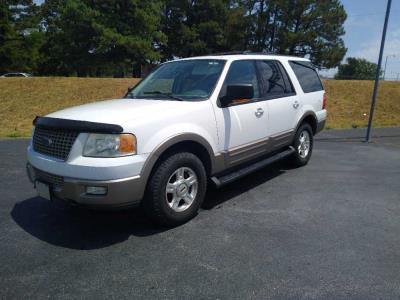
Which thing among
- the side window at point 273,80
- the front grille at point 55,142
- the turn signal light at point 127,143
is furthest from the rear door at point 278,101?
the front grille at point 55,142

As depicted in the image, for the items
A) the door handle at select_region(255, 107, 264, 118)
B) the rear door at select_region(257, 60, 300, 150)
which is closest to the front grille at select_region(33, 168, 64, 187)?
the door handle at select_region(255, 107, 264, 118)

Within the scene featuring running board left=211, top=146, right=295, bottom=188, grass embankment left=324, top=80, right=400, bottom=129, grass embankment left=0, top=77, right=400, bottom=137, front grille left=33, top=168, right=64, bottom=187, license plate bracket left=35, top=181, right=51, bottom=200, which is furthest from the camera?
grass embankment left=0, top=77, right=400, bottom=137

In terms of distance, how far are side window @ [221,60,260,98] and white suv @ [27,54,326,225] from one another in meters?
0.01

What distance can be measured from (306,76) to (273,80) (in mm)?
1253

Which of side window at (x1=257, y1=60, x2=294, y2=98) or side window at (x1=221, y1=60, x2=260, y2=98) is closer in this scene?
side window at (x1=221, y1=60, x2=260, y2=98)

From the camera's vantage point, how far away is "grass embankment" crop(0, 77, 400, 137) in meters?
14.2

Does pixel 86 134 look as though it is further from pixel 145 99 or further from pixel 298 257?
pixel 298 257

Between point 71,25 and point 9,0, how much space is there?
15.5 metres

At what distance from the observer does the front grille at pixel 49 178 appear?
3364 mm

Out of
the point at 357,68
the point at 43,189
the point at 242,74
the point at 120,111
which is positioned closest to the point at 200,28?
the point at 242,74

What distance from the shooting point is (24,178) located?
5656mm

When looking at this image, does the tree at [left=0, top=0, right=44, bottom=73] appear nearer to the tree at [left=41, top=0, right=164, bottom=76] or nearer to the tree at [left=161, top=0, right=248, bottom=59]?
the tree at [left=41, top=0, right=164, bottom=76]

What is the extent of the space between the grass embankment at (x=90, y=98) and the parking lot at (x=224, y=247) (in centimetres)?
837

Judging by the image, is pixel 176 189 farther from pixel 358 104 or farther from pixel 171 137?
pixel 358 104
